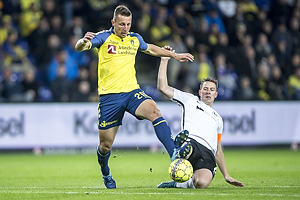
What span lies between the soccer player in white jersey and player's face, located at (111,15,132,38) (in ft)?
2.09

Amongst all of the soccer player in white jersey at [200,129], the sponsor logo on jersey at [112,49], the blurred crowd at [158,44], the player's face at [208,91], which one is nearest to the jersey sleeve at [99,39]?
the sponsor logo on jersey at [112,49]

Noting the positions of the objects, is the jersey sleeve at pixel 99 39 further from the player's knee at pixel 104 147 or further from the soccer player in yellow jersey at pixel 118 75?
the player's knee at pixel 104 147

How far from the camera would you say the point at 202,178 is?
7031 mm

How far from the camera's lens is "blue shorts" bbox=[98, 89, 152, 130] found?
23.9ft

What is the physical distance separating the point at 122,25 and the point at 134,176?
312cm

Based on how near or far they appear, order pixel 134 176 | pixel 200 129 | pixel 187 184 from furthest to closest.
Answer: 1. pixel 134 176
2. pixel 200 129
3. pixel 187 184

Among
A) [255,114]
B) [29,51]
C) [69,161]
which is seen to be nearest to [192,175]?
[69,161]

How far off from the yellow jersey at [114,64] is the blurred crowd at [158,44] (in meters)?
7.46

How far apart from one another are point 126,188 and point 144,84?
29.5 feet

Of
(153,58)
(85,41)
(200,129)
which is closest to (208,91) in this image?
(200,129)

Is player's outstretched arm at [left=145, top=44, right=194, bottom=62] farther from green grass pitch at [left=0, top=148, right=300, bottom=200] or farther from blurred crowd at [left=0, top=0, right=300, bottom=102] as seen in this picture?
blurred crowd at [left=0, top=0, right=300, bottom=102]

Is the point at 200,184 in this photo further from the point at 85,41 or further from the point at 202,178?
the point at 85,41

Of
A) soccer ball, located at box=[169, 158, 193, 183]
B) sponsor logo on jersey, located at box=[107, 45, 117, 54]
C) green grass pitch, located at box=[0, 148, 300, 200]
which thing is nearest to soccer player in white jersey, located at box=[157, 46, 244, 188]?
green grass pitch, located at box=[0, 148, 300, 200]

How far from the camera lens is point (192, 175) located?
697cm
